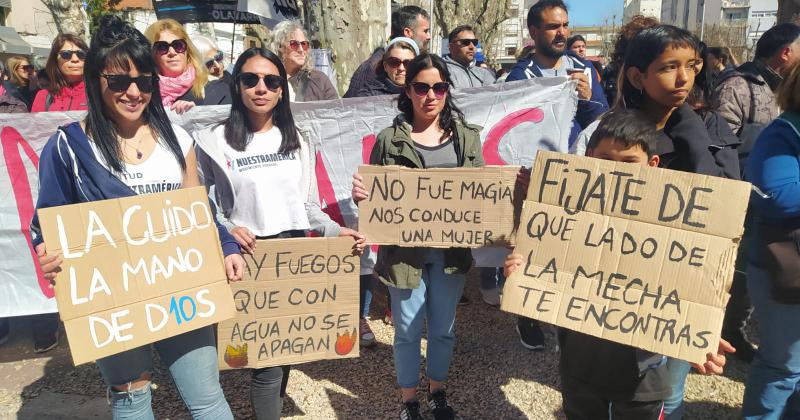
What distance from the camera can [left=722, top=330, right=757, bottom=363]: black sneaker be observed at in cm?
375

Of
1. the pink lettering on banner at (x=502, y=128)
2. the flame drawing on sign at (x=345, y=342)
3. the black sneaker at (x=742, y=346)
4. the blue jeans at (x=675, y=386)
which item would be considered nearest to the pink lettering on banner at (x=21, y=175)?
the flame drawing on sign at (x=345, y=342)

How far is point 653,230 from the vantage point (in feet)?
6.29

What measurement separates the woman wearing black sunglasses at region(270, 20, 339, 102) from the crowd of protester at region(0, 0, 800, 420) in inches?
35.9

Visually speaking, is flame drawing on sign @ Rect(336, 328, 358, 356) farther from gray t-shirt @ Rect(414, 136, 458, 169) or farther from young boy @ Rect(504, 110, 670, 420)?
young boy @ Rect(504, 110, 670, 420)

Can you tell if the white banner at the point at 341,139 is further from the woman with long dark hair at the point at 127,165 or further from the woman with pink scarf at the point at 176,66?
the woman with long dark hair at the point at 127,165

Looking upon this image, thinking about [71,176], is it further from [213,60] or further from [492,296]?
[213,60]

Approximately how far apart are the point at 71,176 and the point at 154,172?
0.29 meters

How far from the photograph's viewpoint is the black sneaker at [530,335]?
3878mm

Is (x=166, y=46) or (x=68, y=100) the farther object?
(x=68, y=100)

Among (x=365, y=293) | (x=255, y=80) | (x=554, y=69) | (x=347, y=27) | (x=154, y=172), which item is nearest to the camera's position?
(x=154, y=172)

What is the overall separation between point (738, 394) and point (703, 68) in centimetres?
213

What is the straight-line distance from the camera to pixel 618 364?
6.92ft

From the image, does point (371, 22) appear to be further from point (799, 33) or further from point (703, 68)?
point (703, 68)

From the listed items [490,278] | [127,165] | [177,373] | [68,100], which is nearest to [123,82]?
[127,165]
